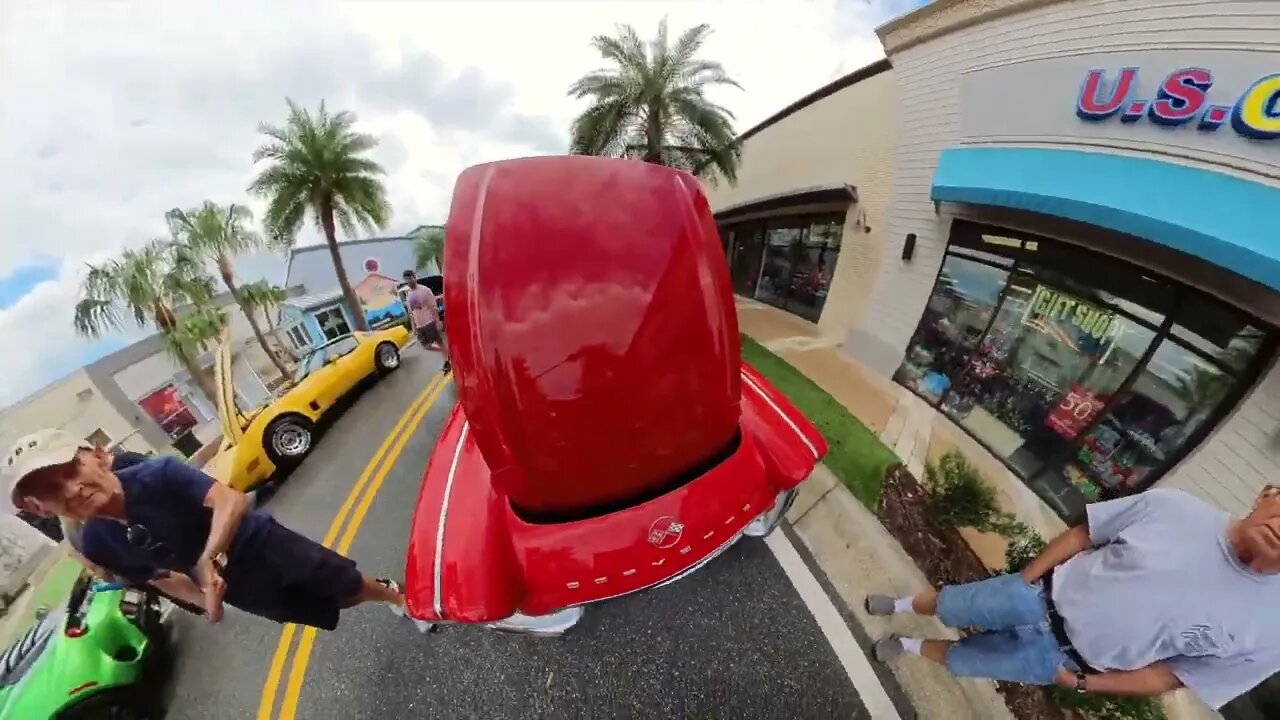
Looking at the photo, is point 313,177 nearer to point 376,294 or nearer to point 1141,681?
point 376,294

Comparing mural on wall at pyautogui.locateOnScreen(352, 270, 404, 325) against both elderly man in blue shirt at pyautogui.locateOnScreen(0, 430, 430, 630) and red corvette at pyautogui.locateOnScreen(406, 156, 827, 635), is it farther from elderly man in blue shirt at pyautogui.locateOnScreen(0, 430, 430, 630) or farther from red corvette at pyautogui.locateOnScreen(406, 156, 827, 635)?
red corvette at pyautogui.locateOnScreen(406, 156, 827, 635)

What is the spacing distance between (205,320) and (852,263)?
13.8 metres

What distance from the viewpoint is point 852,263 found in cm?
407

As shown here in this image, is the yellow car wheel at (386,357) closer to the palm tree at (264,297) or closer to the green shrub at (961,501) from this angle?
the green shrub at (961,501)

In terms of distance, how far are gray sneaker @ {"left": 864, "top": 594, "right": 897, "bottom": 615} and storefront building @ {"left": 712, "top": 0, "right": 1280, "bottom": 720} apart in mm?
1394

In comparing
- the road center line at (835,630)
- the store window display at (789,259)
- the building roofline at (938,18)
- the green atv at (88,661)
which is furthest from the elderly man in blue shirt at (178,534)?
the store window display at (789,259)

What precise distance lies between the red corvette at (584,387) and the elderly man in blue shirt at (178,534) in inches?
39.3

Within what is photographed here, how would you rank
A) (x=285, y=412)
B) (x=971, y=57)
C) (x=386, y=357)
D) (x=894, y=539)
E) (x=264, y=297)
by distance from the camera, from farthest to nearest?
(x=264, y=297)
(x=386, y=357)
(x=285, y=412)
(x=894, y=539)
(x=971, y=57)

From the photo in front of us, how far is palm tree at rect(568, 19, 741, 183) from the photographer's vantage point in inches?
234

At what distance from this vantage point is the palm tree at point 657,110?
19.5ft

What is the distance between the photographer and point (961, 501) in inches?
103

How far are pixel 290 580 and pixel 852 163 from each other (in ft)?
17.8

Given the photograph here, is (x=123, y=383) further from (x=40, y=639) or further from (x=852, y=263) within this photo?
(x=852, y=263)

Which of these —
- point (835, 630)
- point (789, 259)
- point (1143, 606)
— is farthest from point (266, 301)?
point (1143, 606)
